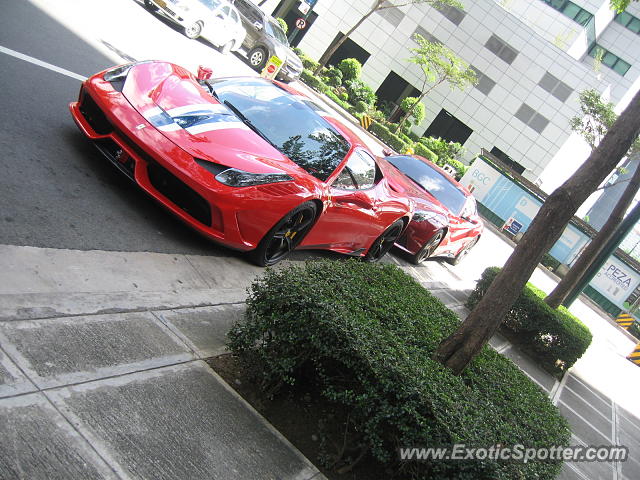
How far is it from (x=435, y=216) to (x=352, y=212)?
→ 134 inches

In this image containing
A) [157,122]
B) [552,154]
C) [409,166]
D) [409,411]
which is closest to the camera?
[409,411]

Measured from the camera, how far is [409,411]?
3146 mm

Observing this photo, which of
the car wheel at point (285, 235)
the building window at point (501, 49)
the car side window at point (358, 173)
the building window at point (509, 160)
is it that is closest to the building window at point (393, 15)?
the building window at point (501, 49)

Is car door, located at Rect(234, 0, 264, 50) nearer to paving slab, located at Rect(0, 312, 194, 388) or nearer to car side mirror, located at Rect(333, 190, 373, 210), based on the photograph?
car side mirror, located at Rect(333, 190, 373, 210)

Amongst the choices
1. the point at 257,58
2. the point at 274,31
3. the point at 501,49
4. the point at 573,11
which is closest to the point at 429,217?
the point at 257,58

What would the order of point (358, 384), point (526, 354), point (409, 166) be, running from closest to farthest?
point (358, 384)
point (526, 354)
point (409, 166)

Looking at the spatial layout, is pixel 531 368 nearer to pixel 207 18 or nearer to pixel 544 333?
pixel 544 333

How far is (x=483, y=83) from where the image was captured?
43.2 metres

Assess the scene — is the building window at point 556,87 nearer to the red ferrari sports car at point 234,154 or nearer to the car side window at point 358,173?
the car side window at point 358,173

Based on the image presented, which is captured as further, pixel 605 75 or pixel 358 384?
pixel 605 75

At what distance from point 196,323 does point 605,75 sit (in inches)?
2156

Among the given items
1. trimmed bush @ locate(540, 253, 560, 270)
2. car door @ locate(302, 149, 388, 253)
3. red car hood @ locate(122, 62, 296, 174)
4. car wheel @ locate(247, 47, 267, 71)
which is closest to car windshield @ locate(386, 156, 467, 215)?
car door @ locate(302, 149, 388, 253)

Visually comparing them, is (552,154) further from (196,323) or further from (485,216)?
(196,323)

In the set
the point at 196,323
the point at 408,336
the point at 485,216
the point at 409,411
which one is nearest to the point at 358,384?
the point at 409,411
